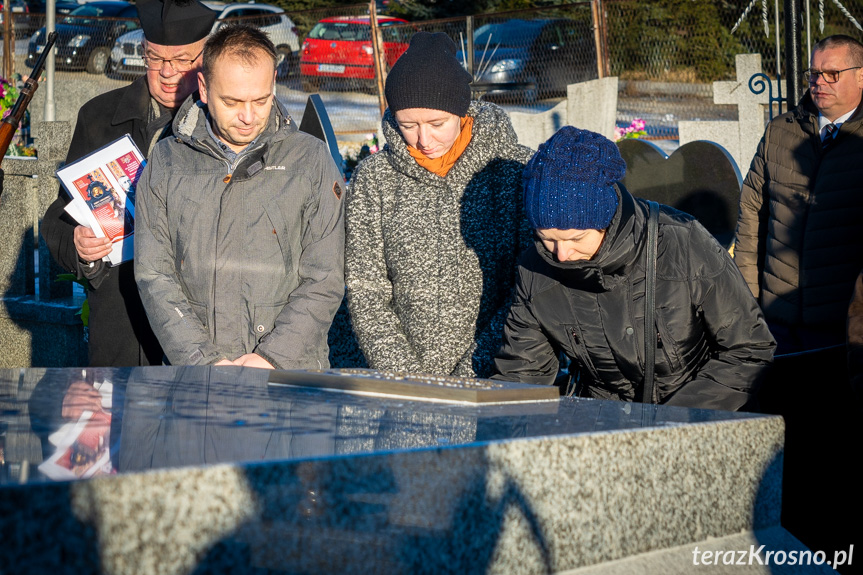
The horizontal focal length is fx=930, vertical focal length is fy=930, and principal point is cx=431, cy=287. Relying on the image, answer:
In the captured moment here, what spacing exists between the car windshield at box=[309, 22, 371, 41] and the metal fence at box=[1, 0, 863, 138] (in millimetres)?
14

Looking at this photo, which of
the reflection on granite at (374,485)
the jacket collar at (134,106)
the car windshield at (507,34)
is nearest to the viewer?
the reflection on granite at (374,485)

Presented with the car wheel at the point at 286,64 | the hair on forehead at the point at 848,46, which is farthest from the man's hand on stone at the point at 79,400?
the car wheel at the point at 286,64

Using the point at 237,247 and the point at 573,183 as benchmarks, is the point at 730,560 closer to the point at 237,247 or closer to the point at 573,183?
the point at 573,183

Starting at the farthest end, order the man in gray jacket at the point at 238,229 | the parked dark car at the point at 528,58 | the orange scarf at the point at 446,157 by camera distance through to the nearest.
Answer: the parked dark car at the point at 528,58, the orange scarf at the point at 446,157, the man in gray jacket at the point at 238,229

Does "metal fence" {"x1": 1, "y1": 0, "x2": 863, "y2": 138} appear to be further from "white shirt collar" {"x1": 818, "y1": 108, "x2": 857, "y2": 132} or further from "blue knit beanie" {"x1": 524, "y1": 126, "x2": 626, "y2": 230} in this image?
"blue knit beanie" {"x1": 524, "y1": 126, "x2": 626, "y2": 230}

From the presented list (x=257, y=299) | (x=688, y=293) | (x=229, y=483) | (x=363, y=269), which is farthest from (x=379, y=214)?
(x=229, y=483)

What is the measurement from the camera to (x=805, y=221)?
14.3 ft

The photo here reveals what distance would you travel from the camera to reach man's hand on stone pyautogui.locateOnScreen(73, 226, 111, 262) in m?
3.32

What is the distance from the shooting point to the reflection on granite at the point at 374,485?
4.29ft

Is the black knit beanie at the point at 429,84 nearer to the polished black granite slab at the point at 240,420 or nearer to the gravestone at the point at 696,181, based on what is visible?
the polished black granite slab at the point at 240,420

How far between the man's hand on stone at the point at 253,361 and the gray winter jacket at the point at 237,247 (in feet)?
0.30

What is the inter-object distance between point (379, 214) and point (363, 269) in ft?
0.72

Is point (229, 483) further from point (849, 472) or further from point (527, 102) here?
point (527, 102)

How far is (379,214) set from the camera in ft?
10.8
